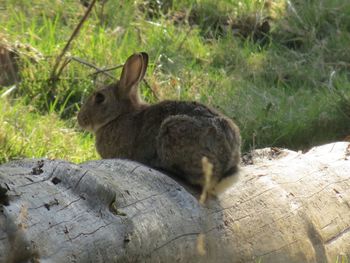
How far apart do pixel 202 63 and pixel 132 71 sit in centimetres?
219

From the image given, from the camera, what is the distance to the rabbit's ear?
6.42 meters

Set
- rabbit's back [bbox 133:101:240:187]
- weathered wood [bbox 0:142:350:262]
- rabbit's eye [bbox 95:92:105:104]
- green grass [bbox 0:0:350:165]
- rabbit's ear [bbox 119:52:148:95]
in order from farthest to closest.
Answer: green grass [bbox 0:0:350:165]
rabbit's eye [bbox 95:92:105:104]
rabbit's ear [bbox 119:52:148:95]
rabbit's back [bbox 133:101:240:187]
weathered wood [bbox 0:142:350:262]

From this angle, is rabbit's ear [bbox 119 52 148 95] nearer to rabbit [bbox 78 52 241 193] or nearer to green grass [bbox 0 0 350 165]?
rabbit [bbox 78 52 241 193]

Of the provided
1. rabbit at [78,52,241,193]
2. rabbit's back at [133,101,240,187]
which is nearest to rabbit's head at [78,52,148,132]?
rabbit at [78,52,241,193]

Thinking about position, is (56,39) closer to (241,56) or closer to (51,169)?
(241,56)

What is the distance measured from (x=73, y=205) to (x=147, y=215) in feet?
1.38

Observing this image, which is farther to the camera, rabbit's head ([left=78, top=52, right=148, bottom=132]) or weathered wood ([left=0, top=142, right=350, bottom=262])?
rabbit's head ([left=78, top=52, right=148, bottom=132])

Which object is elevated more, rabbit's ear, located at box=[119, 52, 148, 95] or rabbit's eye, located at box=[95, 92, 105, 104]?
rabbit's ear, located at box=[119, 52, 148, 95]

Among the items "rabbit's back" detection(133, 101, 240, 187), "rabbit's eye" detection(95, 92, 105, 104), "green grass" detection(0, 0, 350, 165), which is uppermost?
"rabbit's back" detection(133, 101, 240, 187)

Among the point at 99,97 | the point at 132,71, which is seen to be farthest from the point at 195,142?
the point at 99,97

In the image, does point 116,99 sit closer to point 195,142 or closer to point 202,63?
point 195,142

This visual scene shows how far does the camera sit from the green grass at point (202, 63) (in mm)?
7254

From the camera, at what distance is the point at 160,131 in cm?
560

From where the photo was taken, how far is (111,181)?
4.77m
